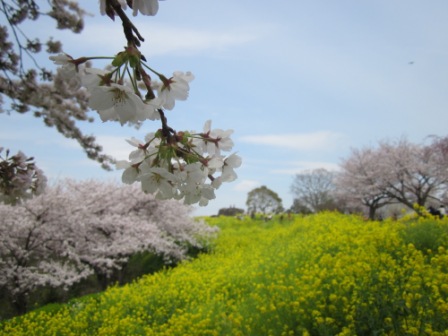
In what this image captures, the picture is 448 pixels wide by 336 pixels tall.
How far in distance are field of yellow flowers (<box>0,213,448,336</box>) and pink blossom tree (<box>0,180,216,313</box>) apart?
1.91 meters

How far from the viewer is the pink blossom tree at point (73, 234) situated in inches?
368

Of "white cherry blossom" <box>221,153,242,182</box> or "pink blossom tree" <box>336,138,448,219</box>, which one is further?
"pink blossom tree" <box>336,138,448,219</box>

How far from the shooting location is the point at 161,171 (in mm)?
906

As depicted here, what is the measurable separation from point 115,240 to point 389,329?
10486 millimetres

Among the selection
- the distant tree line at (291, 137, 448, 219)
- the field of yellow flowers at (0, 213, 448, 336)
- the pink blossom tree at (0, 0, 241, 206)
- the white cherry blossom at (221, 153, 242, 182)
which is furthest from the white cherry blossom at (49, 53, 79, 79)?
the distant tree line at (291, 137, 448, 219)

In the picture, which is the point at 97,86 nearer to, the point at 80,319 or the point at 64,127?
the point at 64,127

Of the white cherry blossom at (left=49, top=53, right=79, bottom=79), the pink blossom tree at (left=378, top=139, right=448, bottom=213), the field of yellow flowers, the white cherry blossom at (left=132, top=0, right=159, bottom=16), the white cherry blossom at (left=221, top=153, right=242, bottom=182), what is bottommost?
the field of yellow flowers

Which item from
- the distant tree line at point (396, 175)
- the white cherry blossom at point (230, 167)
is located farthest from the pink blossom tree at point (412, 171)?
the white cherry blossom at point (230, 167)

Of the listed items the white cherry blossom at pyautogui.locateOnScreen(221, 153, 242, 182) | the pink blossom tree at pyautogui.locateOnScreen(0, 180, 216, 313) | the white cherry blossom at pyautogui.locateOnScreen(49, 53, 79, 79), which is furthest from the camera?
the pink blossom tree at pyautogui.locateOnScreen(0, 180, 216, 313)

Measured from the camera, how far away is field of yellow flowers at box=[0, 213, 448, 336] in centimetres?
373

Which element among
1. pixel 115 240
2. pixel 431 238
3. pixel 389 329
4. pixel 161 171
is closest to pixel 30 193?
pixel 161 171

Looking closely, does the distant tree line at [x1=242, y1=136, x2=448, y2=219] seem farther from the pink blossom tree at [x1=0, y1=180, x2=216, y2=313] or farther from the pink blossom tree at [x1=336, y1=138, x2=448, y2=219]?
the pink blossom tree at [x1=0, y1=180, x2=216, y2=313]

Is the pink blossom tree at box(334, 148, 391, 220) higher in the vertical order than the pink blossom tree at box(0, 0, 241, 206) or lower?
higher

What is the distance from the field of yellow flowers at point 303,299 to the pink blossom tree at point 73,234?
191 cm
